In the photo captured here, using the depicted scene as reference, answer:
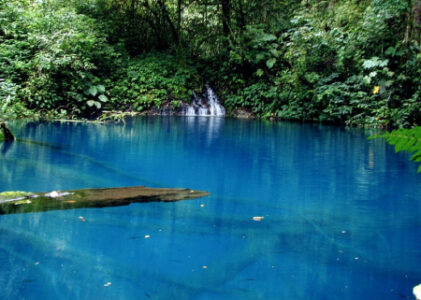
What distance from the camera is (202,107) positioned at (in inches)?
606

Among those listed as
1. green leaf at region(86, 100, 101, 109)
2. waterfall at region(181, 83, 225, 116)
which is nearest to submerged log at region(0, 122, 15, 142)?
green leaf at region(86, 100, 101, 109)

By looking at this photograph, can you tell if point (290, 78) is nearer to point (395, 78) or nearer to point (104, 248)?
point (395, 78)

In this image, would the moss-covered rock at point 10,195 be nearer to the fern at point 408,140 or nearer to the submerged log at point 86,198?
the submerged log at point 86,198

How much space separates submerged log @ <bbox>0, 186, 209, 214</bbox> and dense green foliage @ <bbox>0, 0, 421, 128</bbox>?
645 centimetres

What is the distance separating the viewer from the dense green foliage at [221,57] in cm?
1142

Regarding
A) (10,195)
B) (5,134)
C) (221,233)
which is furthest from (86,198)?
(5,134)

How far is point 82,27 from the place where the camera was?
13875mm

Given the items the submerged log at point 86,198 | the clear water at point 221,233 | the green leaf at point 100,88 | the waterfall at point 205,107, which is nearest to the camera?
the clear water at point 221,233

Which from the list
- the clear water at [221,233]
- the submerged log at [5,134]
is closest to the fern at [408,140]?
the clear water at [221,233]

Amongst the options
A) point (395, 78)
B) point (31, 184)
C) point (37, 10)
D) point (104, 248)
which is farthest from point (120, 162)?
point (37, 10)

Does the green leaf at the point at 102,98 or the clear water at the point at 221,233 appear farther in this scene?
the green leaf at the point at 102,98

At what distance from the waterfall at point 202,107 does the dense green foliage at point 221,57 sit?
308mm

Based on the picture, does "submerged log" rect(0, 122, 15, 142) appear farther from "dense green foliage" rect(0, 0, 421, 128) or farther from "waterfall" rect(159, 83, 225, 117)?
"waterfall" rect(159, 83, 225, 117)

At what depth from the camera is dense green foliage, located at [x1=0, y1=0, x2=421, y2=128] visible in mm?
11422
